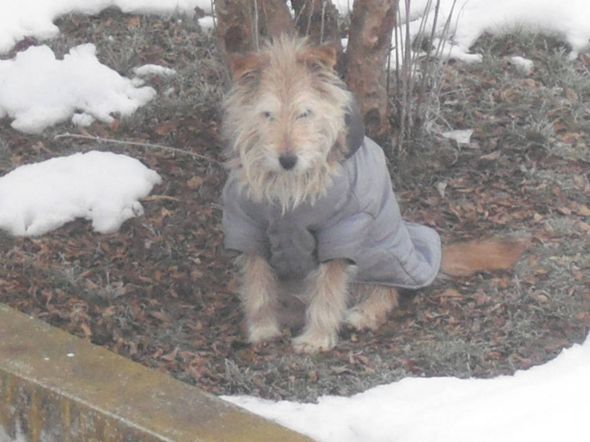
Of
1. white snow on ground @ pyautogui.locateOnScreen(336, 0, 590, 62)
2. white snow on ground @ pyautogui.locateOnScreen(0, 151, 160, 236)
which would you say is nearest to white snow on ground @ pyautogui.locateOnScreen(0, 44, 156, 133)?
white snow on ground @ pyautogui.locateOnScreen(0, 151, 160, 236)

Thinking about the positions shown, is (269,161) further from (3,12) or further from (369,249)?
(3,12)

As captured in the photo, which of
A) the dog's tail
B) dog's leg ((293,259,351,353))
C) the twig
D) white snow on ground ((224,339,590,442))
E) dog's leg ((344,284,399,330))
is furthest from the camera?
the twig

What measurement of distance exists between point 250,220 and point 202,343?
0.55 m

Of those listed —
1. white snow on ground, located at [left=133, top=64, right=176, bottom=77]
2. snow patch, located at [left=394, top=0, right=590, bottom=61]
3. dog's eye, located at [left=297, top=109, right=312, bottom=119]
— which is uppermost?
dog's eye, located at [left=297, top=109, right=312, bottom=119]

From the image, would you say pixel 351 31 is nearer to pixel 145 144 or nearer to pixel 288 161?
pixel 145 144

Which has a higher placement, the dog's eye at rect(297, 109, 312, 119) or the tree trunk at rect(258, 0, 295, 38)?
the dog's eye at rect(297, 109, 312, 119)

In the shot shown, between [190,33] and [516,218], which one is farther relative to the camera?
[190,33]

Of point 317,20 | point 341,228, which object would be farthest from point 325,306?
point 317,20

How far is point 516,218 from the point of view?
18.7 feet

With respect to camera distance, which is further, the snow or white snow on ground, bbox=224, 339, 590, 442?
the snow

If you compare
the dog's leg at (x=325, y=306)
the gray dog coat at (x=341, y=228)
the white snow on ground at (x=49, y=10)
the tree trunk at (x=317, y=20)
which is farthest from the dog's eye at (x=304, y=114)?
the white snow on ground at (x=49, y=10)

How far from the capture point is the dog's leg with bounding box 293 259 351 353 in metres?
4.96

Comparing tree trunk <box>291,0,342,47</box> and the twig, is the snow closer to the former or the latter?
tree trunk <box>291,0,342,47</box>

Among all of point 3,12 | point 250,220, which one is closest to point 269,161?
point 250,220
